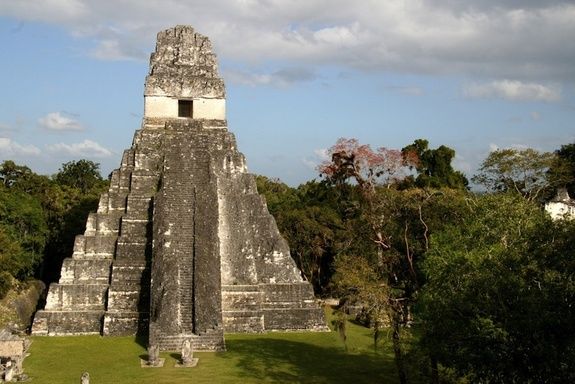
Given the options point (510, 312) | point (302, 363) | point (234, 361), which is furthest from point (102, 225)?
point (510, 312)

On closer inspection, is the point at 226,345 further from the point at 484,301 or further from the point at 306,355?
the point at 484,301

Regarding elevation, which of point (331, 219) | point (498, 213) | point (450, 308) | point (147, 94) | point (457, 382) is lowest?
point (457, 382)

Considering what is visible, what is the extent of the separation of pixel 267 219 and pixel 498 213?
29.4 feet

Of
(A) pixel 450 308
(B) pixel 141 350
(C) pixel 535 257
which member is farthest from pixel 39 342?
(C) pixel 535 257

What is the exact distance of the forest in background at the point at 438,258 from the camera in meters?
9.33

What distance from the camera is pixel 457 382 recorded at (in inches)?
500

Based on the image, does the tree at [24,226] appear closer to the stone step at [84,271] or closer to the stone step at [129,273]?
the stone step at [84,271]

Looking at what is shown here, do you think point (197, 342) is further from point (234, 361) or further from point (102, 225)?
point (102, 225)

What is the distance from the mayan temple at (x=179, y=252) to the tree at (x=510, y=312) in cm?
741

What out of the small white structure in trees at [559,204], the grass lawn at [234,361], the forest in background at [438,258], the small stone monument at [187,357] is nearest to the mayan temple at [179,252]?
the grass lawn at [234,361]

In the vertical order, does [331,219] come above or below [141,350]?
above

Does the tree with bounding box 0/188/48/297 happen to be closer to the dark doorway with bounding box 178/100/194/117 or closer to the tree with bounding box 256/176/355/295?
the dark doorway with bounding box 178/100/194/117

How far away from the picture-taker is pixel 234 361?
A: 15.8 meters

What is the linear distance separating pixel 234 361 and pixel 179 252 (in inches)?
165
